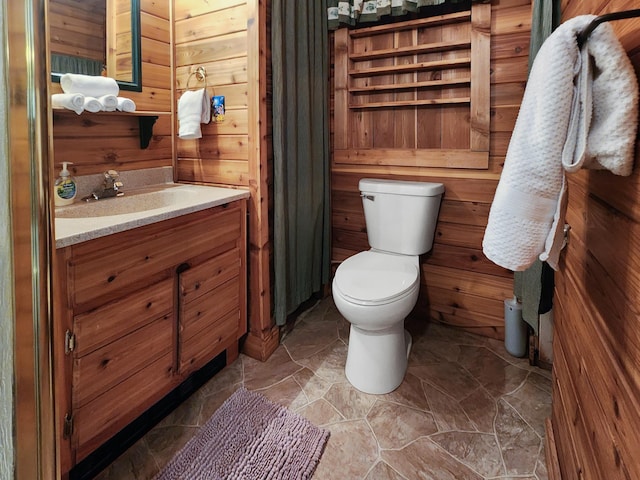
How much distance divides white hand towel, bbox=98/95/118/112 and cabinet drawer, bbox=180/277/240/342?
2.76 ft

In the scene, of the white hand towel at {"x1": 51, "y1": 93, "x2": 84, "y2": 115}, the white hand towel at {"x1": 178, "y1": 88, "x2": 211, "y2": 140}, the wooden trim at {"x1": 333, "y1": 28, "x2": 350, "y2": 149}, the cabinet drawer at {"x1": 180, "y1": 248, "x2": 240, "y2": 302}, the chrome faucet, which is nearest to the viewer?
the white hand towel at {"x1": 51, "y1": 93, "x2": 84, "y2": 115}

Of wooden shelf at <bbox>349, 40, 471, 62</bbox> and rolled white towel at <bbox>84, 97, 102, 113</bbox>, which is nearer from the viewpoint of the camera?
rolled white towel at <bbox>84, 97, 102, 113</bbox>

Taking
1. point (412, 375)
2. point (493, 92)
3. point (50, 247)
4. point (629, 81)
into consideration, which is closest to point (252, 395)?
point (412, 375)

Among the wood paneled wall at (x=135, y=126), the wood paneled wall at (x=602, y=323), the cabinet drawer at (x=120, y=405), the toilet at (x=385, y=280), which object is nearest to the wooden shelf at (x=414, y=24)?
the toilet at (x=385, y=280)

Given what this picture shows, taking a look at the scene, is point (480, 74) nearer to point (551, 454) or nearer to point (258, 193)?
point (258, 193)

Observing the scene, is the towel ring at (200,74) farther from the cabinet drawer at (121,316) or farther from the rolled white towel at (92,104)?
the cabinet drawer at (121,316)

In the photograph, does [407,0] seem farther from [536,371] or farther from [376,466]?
[376,466]

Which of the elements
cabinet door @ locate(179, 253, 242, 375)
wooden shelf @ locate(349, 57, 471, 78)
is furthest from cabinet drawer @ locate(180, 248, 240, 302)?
wooden shelf @ locate(349, 57, 471, 78)

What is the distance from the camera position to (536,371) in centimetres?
193

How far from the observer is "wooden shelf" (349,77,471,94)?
6.96 ft

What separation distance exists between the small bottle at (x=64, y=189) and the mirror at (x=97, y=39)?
0.39 metres

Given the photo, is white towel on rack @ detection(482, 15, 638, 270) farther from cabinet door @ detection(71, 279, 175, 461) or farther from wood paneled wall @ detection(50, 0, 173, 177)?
wood paneled wall @ detection(50, 0, 173, 177)

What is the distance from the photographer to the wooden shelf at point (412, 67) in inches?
83.0

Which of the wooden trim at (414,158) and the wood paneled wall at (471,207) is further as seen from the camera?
the wooden trim at (414,158)
